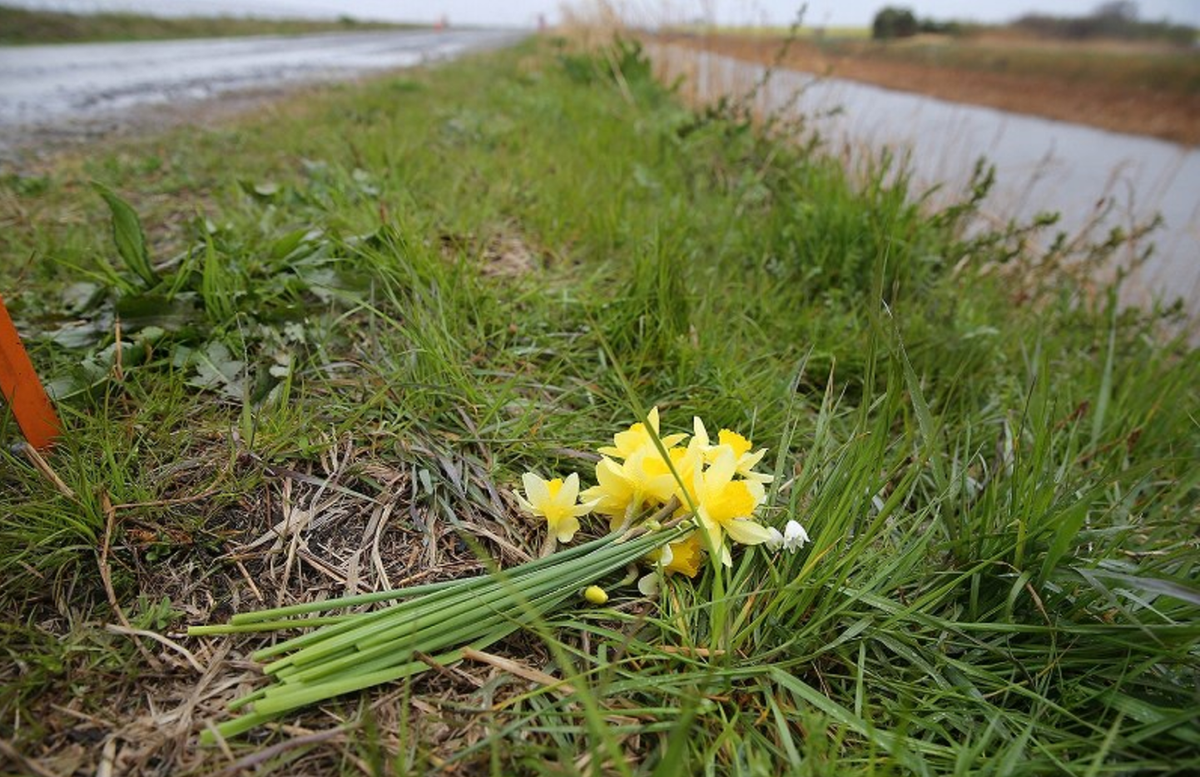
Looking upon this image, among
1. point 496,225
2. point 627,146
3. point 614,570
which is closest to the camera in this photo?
point 614,570

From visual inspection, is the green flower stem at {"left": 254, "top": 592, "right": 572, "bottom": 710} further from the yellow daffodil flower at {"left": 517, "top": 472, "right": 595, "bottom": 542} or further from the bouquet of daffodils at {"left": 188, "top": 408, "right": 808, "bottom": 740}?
the yellow daffodil flower at {"left": 517, "top": 472, "right": 595, "bottom": 542}

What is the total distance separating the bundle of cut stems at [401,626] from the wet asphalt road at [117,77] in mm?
4884

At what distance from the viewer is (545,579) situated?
983 mm

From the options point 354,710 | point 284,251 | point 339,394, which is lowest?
point 354,710

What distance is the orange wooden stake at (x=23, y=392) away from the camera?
1064 millimetres

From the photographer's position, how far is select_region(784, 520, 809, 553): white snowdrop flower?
106 cm

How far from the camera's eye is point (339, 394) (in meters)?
1.46

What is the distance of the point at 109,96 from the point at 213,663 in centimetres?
792

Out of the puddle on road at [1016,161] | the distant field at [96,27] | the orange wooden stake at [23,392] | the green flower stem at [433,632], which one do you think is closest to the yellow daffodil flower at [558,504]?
the green flower stem at [433,632]

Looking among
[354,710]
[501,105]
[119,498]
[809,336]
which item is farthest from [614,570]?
[501,105]

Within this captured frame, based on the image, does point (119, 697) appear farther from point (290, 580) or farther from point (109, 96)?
point (109, 96)

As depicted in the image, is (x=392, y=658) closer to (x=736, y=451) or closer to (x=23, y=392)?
(x=736, y=451)

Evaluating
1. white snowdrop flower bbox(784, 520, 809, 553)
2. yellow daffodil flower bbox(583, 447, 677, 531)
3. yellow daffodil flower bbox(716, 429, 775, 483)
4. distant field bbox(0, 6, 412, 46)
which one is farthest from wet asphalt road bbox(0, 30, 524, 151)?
white snowdrop flower bbox(784, 520, 809, 553)

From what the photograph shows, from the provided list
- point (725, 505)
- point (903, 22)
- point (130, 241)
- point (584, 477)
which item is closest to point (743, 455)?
point (725, 505)
